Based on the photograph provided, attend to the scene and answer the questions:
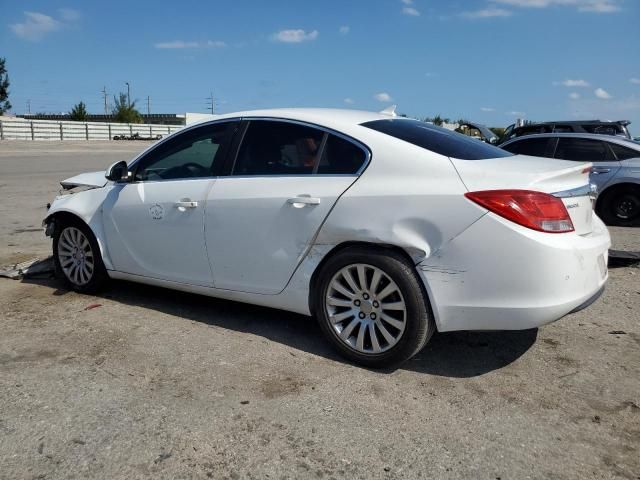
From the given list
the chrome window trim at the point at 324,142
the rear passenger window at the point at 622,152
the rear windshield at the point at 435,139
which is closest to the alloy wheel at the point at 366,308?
the chrome window trim at the point at 324,142

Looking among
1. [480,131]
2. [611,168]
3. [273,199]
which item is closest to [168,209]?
[273,199]

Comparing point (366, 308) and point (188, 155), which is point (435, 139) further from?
point (188, 155)

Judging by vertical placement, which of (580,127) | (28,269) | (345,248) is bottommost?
(28,269)

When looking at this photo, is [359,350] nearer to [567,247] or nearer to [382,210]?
[382,210]

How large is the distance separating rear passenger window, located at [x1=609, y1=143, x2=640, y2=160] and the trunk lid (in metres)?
6.69

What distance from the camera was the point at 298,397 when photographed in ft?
10.7

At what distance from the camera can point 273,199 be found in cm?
388

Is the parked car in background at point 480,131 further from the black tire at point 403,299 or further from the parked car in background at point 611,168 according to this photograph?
the black tire at point 403,299

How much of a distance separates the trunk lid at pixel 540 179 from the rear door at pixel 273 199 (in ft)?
2.31

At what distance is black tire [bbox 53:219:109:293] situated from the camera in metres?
4.96

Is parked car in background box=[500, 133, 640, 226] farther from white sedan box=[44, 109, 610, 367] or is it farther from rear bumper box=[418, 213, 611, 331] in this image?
rear bumper box=[418, 213, 611, 331]

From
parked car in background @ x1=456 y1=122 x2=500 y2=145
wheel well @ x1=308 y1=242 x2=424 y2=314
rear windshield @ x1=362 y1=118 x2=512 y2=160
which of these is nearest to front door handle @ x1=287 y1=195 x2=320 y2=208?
wheel well @ x1=308 y1=242 x2=424 y2=314

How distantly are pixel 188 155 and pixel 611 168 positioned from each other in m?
7.67

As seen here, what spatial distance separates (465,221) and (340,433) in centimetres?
133
